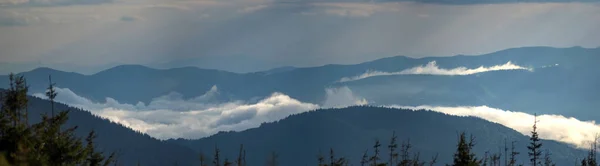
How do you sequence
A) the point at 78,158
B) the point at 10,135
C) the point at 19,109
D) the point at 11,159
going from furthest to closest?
the point at 19,109
the point at 78,158
the point at 10,135
the point at 11,159

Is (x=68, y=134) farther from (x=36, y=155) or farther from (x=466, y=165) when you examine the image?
(x=466, y=165)

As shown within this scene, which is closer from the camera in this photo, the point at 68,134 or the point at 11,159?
the point at 11,159

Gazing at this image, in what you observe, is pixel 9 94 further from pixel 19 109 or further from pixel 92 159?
pixel 92 159

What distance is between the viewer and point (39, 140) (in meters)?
70.8

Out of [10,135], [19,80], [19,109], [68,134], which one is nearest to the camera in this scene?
[10,135]

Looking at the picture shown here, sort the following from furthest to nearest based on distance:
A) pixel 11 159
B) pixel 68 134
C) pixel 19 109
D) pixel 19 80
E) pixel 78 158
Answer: pixel 19 80, pixel 19 109, pixel 68 134, pixel 78 158, pixel 11 159

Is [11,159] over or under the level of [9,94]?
under

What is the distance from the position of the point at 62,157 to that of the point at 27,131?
4.25 metres

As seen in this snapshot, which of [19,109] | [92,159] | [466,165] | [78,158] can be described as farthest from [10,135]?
[466,165]

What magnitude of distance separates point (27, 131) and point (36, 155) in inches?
275

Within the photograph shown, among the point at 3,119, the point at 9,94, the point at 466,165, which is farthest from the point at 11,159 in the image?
the point at 9,94

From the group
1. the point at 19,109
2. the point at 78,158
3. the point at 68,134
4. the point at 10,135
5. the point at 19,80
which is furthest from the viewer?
the point at 19,80

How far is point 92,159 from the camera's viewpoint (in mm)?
79438

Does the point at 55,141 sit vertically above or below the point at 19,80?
below
